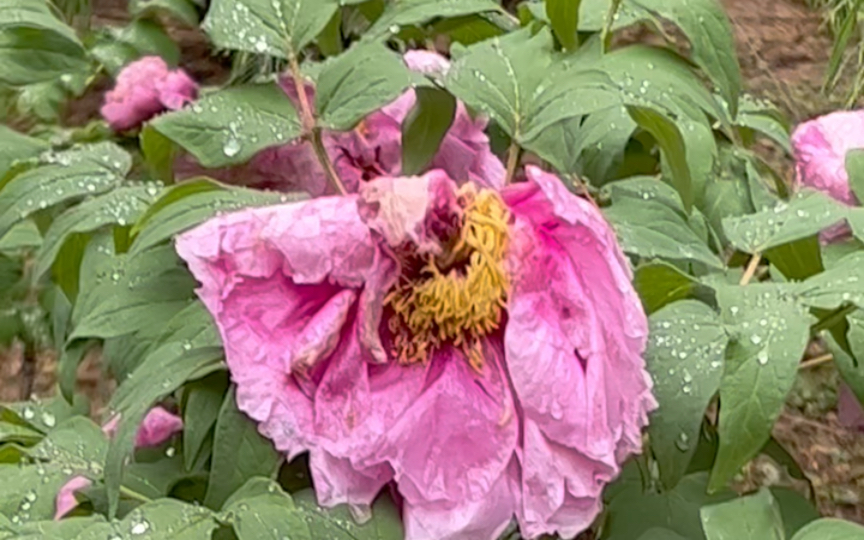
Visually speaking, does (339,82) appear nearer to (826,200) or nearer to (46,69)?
(826,200)

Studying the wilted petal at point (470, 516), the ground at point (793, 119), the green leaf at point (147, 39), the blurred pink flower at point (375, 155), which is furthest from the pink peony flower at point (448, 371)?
the green leaf at point (147, 39)

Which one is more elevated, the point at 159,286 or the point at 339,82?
the point at 339,82

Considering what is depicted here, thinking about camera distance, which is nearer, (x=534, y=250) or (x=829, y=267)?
(x=534, y=250)

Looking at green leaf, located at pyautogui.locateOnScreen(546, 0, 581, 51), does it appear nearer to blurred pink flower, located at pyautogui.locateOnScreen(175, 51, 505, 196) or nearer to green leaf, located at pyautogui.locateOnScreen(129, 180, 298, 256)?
blurred pink flower, located at pyautogui.locateOnScreen(175, 51, 505, 196)

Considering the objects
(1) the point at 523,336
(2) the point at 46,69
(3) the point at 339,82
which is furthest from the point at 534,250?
(2) the point at 46,69

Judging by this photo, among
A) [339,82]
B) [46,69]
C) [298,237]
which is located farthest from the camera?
[46,69]

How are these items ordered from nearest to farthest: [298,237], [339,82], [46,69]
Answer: [298,237]
[339,82]
[46,69]
